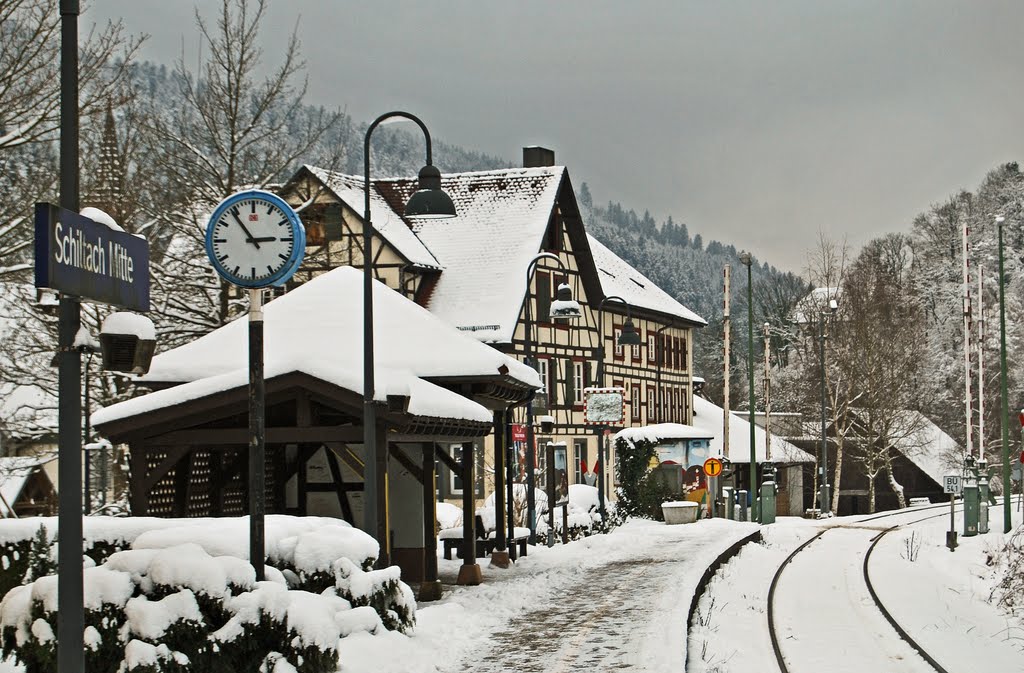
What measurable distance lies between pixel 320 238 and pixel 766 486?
16.0m

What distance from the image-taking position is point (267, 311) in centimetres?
1986

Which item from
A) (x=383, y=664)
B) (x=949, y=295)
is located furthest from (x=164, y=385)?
(x=949, y=295)

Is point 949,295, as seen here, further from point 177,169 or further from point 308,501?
point 308,501

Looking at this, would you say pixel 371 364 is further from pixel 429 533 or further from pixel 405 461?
pixel 429 533

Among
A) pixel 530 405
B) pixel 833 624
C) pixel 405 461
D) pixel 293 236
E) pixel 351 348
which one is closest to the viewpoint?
pixel 293 236

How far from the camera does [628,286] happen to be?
60.8 metres

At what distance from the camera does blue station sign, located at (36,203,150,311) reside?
→ 6.97m

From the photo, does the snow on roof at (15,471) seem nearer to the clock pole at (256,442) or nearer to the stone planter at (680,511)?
the clock pole at (256,442)

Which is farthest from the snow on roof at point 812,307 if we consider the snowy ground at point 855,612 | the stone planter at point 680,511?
the snowy ground at point 855,612

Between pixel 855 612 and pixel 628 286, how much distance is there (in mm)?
41797

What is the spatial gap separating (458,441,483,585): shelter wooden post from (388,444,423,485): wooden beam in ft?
3.31

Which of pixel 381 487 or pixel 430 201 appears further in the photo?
pixel 430 201

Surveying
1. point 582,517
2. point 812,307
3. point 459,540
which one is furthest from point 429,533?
point 812,307

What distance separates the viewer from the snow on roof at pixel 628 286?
57562mm
